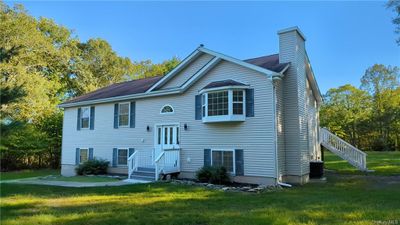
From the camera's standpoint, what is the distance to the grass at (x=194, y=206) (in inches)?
244

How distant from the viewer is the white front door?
14.5 metres

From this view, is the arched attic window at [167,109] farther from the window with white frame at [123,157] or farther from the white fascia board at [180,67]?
the window with white frame at [123,157]

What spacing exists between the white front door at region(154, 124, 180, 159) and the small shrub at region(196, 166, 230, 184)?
92.2 inches

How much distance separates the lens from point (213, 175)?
39.7ft

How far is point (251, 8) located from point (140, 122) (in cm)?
795

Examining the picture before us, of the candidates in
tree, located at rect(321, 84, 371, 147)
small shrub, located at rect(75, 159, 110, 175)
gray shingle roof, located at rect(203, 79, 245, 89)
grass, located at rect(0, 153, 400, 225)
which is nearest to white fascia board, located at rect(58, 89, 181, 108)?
gray shingle roof, located at rect(203, 79, 245, 89)

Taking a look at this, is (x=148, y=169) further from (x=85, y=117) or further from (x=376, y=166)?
(x=376, y=166)

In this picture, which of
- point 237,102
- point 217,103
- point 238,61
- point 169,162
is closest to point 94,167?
point 169,162

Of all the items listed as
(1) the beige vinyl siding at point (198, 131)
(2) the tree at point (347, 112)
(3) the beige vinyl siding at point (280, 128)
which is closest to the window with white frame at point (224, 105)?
(1) the beige vinyl siding at point (198, 131)

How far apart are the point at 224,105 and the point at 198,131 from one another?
1.95 m

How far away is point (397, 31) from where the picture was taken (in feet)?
42.3

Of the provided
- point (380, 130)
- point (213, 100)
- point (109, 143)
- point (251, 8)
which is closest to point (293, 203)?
point (213, 100)

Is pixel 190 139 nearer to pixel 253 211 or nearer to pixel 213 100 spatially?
pixel 213 100

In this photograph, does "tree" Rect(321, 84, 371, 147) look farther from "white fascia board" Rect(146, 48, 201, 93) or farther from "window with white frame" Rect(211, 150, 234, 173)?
"window with white frame" Rect(211, 150, 234, 173)
